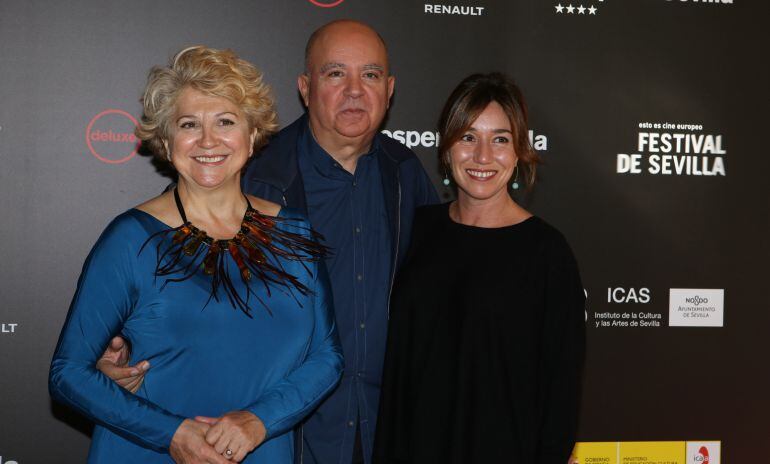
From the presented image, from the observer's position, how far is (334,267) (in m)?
2.45

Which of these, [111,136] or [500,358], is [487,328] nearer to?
[500,358]

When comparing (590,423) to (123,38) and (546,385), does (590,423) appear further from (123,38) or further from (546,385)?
(123,38)

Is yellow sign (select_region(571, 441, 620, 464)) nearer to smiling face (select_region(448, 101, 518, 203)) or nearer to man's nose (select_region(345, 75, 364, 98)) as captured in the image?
smiling face (select_region(448, 101, 518, 203))

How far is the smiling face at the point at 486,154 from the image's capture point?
2275mm

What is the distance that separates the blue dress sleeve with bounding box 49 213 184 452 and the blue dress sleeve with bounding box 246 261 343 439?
0.22 m

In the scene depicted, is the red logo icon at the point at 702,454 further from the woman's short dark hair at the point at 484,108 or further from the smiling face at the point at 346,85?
the smiling face at the point at 346,85

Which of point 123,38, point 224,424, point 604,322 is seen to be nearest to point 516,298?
point 224,424

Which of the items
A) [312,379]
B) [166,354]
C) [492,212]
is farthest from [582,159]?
[166,354]

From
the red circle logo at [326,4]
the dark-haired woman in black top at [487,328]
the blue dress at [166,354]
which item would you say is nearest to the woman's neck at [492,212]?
the dark-haired woman in black top at [487,328]

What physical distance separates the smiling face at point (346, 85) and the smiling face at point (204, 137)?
0.63 meters

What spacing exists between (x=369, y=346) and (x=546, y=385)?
1.96ft

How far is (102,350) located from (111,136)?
1.58 metres

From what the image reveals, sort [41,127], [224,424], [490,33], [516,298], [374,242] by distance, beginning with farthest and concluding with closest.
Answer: [490,33] → [41,127] → [374,242] → [516,298] → [224,424]

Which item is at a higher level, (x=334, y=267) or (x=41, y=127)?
(x=41, y=127)
